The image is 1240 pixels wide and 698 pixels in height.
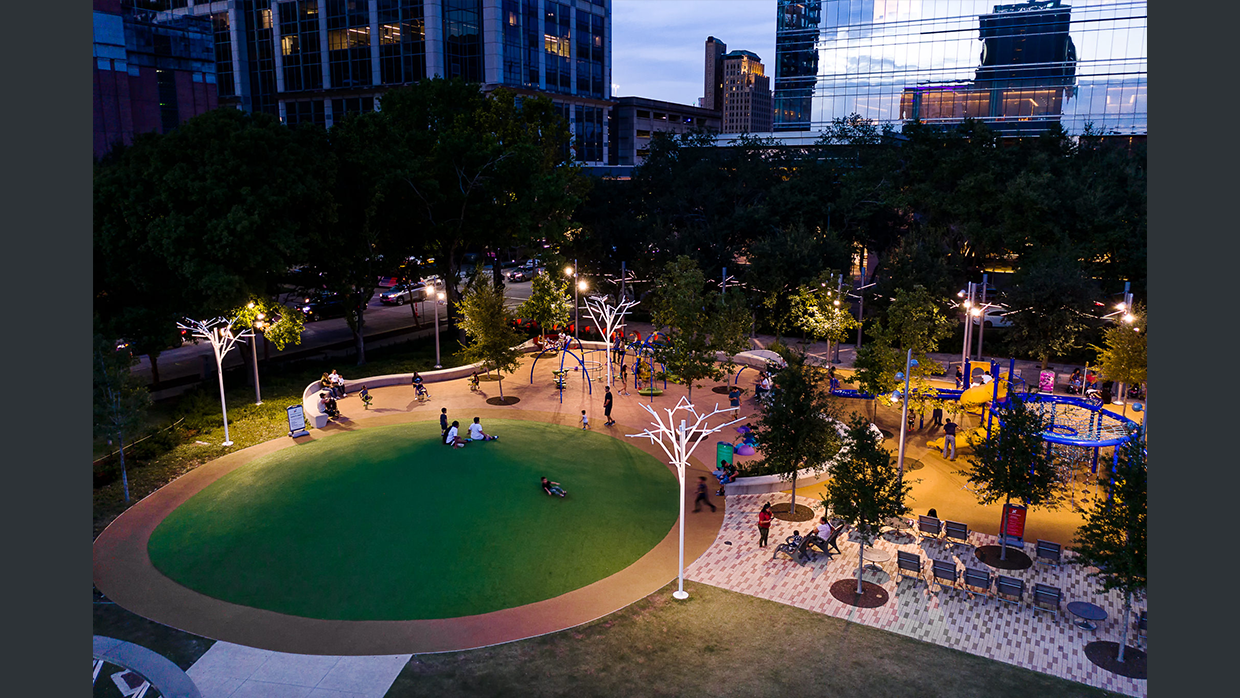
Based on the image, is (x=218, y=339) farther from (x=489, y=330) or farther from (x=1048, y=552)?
(x=1048, y=552)

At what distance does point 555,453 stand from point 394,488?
20.8ft

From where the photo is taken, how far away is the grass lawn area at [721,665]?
48.8 feet

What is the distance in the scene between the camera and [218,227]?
3069 cm

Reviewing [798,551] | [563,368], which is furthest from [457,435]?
[798,551]

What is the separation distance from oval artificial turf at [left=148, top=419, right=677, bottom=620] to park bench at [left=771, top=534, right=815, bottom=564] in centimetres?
349

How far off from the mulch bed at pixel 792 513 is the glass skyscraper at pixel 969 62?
183ft

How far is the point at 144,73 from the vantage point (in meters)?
70.1

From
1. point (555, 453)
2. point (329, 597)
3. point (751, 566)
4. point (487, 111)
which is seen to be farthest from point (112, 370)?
point (487, 111)

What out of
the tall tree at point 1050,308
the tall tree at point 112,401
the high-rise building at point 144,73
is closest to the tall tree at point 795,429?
the tall tree at point 112,401

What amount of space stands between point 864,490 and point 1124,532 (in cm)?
552

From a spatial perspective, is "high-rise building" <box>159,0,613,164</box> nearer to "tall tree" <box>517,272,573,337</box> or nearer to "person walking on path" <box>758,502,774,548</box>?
"tall tree" <box>517,272,573,337</box>

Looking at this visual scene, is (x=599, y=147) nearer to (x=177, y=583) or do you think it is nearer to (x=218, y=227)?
(x=218, y=227)

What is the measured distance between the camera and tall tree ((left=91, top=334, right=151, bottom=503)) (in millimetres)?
23297

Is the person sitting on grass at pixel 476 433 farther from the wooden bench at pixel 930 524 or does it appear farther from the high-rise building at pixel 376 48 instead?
the high-rise building at pixel 376 48
